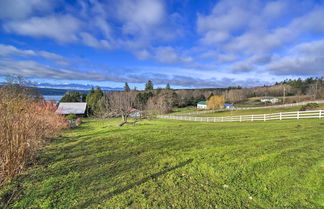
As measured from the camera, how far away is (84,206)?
2.92 metres

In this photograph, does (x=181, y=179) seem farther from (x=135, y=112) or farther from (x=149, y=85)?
(x=149, y=85)

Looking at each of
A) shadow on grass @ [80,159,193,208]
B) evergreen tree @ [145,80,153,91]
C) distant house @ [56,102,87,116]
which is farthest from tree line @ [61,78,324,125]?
shadow on grass @ [80,159,193,208]

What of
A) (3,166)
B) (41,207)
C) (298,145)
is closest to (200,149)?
(298,145)

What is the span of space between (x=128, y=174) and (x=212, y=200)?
86.4 inches

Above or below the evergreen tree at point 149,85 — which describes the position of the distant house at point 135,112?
below

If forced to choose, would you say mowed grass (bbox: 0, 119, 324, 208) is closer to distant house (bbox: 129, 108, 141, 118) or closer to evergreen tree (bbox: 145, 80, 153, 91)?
distant house (bbox: 129, 108, 141, 118)

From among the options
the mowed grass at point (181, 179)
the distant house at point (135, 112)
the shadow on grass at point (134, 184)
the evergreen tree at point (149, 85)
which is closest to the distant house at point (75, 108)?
the distant house at point (135, 112)

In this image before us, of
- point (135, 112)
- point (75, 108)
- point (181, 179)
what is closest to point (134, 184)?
point (181, 179)

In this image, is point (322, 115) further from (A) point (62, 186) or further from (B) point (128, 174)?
(A) point (62, 186)

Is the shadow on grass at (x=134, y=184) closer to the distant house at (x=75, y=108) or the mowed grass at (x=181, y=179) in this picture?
the mowed grass at (x=181, y=179)

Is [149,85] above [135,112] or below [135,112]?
above

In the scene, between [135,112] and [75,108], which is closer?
[135,112]

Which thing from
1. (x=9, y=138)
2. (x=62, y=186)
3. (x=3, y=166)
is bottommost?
(x=62, y=186)

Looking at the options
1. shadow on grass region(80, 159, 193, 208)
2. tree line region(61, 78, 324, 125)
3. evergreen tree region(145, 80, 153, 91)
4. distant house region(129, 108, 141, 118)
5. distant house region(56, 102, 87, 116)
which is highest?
evergreen tree region(145, 80, 153, 91)
